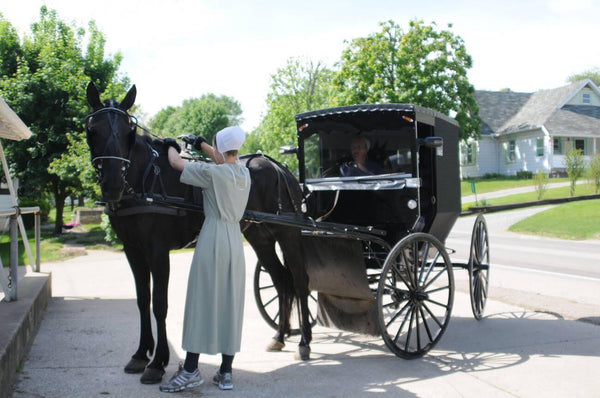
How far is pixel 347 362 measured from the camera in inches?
232

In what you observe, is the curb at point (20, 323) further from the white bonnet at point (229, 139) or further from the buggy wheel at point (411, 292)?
the buggy wheel at point (411, 292)

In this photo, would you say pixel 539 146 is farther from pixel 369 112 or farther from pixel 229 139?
pixel 229 139

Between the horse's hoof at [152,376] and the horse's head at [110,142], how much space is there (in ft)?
5.03

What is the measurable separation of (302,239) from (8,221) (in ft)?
12.8

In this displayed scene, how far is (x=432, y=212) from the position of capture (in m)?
7.11

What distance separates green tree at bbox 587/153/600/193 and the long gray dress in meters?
28.8

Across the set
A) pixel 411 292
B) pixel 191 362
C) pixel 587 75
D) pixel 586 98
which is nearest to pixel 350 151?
pixel 411 292

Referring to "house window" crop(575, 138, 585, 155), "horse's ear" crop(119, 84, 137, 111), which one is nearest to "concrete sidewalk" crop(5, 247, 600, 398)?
"horse's ear" crop(119, 84, 137, 111)

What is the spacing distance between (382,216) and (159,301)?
3.05 metres

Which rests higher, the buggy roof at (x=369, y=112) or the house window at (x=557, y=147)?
the house window at (x=557, y=147)

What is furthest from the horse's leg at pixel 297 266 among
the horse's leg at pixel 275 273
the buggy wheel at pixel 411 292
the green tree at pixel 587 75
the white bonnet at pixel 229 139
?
the green tree at pixel 587 75

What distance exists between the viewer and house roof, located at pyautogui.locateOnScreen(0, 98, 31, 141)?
21.9 ft

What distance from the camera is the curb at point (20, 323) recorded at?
466 centimetres

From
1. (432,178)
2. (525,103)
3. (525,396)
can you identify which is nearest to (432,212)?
(432,178)
